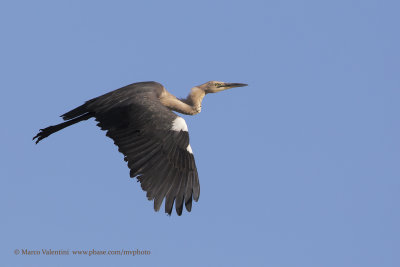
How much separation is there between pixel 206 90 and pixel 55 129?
373 centimetres

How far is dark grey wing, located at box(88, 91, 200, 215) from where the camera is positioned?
38.6 feet

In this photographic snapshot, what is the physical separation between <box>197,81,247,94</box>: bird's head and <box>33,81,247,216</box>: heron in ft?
7.98

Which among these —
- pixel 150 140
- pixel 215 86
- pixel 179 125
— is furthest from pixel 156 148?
pixel 215 86

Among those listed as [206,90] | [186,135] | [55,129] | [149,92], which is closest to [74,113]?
[55,129]

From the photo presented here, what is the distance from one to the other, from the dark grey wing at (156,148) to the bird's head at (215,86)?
296 centimetres

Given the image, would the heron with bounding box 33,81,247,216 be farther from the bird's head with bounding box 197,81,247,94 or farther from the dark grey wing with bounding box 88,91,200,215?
the bird's head with bounding box 197,81,247,94

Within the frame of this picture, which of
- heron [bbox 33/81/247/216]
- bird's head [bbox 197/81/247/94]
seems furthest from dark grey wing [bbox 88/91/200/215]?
bird's head [bbox 197/81/247/94]

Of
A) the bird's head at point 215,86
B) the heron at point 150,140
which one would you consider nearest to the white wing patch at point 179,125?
the heron at point 150,140

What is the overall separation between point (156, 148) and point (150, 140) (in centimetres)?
19

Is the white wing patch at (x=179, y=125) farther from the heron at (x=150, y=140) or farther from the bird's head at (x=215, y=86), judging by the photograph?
the bird's head at (x=215, y=86)

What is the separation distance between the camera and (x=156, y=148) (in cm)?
1210

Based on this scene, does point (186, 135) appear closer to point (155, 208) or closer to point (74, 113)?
point (155, 208)

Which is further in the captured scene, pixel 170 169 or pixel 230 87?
pixel 230 87

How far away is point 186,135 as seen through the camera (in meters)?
12.4
